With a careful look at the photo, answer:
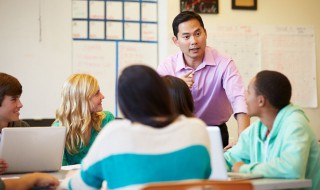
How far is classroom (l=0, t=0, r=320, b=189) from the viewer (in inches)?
168

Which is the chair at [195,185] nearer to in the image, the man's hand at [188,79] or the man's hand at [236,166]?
the man's hand at [236,166]

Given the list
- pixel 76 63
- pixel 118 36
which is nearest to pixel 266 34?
pixel 118 36

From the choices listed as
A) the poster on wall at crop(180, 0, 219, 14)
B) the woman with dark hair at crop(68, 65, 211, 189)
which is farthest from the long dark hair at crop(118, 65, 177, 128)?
the poster on wall at crop(180, 0, 219, 14)

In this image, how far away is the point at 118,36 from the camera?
14.7 feet

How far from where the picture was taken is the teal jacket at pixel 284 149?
2006mm

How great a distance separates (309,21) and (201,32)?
2103 millimetres

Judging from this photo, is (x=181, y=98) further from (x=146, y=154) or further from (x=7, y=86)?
(x=7, y=86)

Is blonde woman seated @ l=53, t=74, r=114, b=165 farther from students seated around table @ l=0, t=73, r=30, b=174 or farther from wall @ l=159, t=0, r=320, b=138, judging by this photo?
wall @ l=159, t=0, r=320, b=138

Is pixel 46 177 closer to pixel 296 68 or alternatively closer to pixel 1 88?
pixel 1 88

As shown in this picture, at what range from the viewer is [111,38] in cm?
447

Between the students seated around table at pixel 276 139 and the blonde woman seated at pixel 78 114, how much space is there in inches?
34.7

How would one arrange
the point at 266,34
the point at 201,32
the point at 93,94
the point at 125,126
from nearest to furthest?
the point at 125,126, the point at 93,94, the point at 201,32, the point at 266,34

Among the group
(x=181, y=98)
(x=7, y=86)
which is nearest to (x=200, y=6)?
(x=7, y=86)

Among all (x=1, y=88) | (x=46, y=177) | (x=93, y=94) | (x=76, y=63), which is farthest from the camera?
(x=76, y=63)
